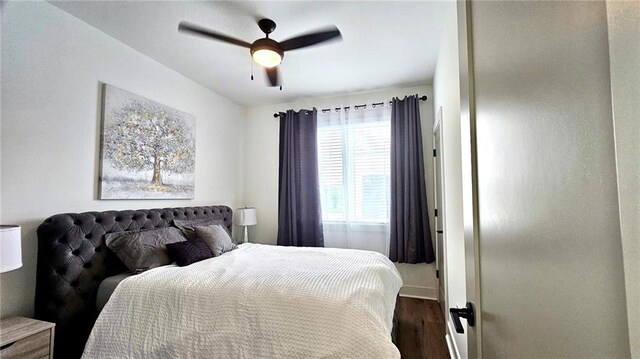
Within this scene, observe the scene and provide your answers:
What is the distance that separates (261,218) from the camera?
417cm

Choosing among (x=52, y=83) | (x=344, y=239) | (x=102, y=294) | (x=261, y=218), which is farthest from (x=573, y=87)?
(x=261, y=218)

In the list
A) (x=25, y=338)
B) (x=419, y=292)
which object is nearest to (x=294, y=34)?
(x=25, y=338)

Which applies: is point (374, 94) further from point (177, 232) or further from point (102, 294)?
point (102, 294)

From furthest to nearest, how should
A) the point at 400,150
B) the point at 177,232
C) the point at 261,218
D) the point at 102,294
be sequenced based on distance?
the point at 261,218 → the point at 400,150 → the point at 177,232 → the point at 102,294

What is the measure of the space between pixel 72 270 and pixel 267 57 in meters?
2.15

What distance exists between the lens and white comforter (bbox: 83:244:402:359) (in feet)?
4.70

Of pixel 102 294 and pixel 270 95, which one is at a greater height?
pixel 270 95

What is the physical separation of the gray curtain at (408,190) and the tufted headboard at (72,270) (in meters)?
2.87

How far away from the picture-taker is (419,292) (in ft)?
11.2

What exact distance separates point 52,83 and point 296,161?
2518mm

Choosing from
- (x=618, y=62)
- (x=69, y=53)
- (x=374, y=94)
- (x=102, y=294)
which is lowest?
(x=102, y=294)

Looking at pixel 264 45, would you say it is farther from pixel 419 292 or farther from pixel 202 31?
pixel 419 292

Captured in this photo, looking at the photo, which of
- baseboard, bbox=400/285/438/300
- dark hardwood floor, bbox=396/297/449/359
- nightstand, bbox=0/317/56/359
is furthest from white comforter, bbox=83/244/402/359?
baseboard, bbox=400/285/438/300

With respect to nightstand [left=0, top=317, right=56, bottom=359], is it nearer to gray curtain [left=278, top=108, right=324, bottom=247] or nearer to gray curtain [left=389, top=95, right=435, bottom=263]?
gray curtain [left=278, top=108, right=324, bottom=247]
